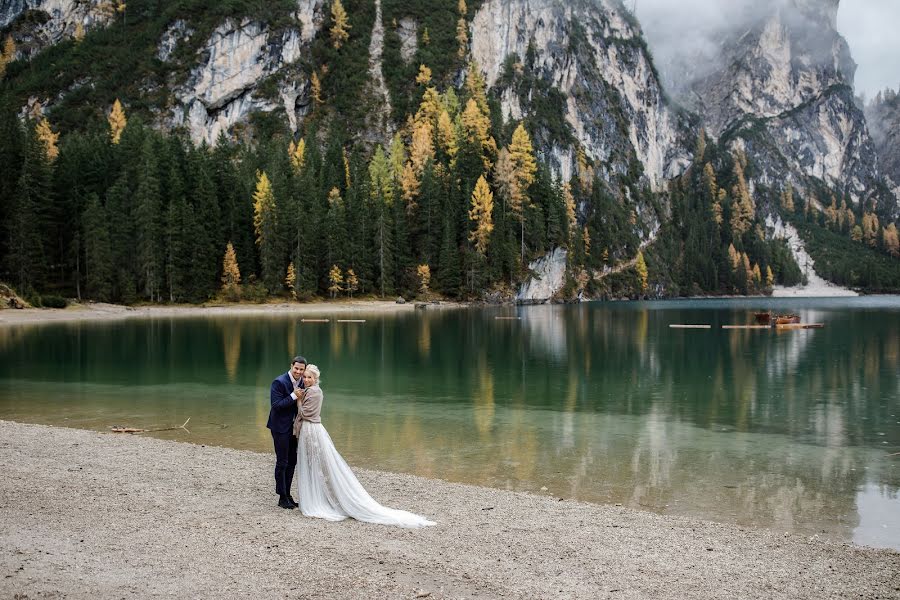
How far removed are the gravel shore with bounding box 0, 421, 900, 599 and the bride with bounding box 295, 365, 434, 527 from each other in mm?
406

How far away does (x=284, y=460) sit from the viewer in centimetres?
1223

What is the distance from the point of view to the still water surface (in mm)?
15391

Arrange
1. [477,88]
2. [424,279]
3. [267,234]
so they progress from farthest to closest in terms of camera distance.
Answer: [477,88] < [424,279] < [267,234]

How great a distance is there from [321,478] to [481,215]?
350ft

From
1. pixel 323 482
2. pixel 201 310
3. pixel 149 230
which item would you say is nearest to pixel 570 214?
pixel 201 310

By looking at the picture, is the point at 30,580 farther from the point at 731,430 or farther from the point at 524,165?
the point at 524,165

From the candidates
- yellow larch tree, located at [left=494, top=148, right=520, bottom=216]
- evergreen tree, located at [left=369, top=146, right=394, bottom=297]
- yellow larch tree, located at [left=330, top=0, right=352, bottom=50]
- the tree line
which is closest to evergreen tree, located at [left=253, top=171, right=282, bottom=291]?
the tree line

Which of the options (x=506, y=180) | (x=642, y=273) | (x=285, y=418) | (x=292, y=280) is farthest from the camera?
(x=642, y=273)

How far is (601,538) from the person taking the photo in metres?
10.9

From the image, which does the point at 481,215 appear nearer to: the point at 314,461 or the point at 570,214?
the point at 570,214

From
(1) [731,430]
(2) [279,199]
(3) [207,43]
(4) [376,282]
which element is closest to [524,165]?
(4) [376,282]

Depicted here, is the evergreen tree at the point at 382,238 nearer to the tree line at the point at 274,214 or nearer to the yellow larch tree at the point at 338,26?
the tree line at the point at 274,214

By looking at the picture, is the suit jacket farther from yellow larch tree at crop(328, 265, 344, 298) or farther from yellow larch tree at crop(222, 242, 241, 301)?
yellow larch tree at crop(328, 265, 344, 298)

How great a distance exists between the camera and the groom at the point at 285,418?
11.9 meters
